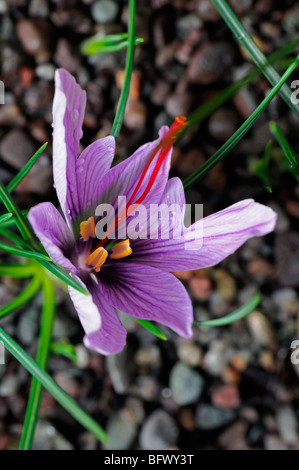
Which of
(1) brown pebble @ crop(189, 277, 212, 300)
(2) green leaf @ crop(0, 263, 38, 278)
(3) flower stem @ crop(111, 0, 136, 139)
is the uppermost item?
(3) flower stem @ crop(111, 0, 136, 139)

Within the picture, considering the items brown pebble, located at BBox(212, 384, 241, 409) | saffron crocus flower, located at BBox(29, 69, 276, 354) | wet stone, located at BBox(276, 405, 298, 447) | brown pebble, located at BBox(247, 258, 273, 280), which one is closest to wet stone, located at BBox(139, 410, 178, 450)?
brown pebble, located at BBox(212, 384, 241, 409)

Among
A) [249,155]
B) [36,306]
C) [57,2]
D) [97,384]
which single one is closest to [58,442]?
[97,384]

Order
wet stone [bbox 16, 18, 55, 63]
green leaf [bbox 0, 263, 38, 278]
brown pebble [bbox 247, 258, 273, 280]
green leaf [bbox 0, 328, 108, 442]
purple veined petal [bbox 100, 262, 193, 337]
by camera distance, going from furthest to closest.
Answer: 1. brown pebble [bbox 247, 258, 273, 280]
2. wet stone [bbox 16, 18, 55, 63]
3. green leaf [bbox 0, 263, 38, 278]
4. purple veined petal [bbox 100, 262, 193, 337]
5. green leaf [bbox 0, 328, 108, 442]

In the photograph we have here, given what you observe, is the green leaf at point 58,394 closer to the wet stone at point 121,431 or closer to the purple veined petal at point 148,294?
the purple veined petal at point 148,294

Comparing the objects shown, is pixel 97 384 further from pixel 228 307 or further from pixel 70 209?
pixel 70 209

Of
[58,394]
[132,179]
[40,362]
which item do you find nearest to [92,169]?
[132,179]

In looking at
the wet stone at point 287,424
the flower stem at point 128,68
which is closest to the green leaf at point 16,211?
the flower stem at point 128,68

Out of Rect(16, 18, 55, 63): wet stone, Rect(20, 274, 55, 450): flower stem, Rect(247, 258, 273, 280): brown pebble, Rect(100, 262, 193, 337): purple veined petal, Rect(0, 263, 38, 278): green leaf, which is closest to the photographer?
Rect(100, 262, 193, 337): purple veined petal

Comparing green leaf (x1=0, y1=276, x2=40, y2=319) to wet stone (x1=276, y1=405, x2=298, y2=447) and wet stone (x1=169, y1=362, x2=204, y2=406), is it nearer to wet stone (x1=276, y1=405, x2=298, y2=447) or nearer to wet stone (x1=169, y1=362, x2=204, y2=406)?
wet stone (x1=169, y1=362, x2=204, y2=406)
